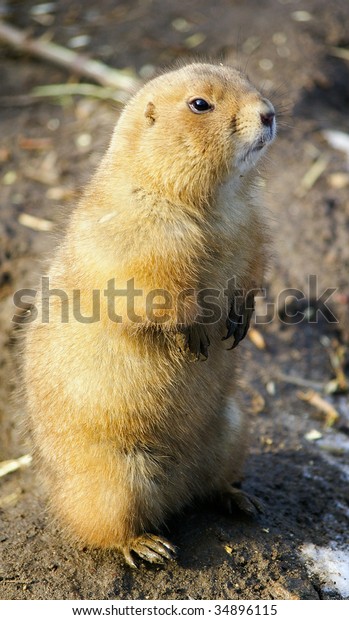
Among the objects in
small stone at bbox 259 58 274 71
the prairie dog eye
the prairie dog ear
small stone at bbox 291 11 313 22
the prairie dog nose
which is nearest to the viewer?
the prairie dog nose

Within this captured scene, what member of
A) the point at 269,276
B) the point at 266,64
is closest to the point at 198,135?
the point at 269,276

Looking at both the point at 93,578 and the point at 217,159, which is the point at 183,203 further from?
the point at 93,578

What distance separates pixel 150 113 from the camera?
4320 millimetres

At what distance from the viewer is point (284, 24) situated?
9.77 m

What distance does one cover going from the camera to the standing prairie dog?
13.5 ft

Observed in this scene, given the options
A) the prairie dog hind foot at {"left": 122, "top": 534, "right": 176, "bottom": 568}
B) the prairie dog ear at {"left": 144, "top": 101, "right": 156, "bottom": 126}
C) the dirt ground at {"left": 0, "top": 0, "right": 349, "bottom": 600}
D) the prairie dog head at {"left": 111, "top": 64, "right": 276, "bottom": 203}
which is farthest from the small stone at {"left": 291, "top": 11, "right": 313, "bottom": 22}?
the prairie dog hind foot at {"left": 122, "top": 534, "right": 176, "bottom": 568}

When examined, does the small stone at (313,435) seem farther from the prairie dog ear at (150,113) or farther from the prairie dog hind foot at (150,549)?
the prairie dog ear at (150,113)

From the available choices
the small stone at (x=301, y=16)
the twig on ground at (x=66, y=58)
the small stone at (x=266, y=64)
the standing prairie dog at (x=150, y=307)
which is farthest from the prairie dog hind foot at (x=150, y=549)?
the small stone at (x=301, y=16)

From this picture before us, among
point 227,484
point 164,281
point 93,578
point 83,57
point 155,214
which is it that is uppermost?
point 83,57

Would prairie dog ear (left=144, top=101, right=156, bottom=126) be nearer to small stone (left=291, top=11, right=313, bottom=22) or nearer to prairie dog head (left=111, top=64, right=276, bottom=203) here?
prairie dog head (left=111, top=64, right=276, bottom=203)

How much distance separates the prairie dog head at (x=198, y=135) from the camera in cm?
408

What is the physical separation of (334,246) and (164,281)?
3596mm

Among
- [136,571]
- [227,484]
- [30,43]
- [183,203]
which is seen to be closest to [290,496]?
[227,484]

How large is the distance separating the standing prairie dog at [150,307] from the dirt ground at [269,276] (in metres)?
0.29
